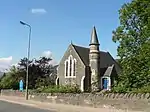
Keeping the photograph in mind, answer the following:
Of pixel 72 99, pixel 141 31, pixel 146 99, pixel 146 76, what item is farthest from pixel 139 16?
pixel 146 99

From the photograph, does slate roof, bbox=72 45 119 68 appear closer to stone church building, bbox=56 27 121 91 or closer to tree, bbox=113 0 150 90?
stone church building, bbox=56 27 121 91

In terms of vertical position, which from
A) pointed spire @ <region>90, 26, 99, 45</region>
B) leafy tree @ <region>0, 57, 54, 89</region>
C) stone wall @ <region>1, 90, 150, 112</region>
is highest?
pointed spire @ <region>90, 26, 99, 45</region>

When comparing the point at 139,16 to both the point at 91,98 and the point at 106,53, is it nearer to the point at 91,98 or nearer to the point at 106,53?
the point at 91,98

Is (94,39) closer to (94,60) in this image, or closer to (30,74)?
(94,60)

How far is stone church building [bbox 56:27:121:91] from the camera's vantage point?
58062 mm

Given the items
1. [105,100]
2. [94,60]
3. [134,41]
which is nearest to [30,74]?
[94,60]

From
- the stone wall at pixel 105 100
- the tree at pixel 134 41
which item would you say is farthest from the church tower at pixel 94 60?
the stone wall at pixel 105 100

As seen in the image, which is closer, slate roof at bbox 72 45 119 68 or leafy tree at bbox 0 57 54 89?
leafy tree at bbox 0 57 54 89

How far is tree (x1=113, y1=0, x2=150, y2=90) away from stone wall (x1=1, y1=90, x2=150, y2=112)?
589cm

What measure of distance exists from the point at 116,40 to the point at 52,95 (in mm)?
10175

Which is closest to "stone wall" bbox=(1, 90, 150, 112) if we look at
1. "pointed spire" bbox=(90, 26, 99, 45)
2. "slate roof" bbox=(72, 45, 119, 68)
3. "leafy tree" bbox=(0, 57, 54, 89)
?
"leafy tree" bbox=(0, 57, 54, 89)

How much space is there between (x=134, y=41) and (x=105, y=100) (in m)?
12.0

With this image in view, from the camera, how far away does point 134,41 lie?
35844 millimetres

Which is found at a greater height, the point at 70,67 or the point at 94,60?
the point at 94,60
